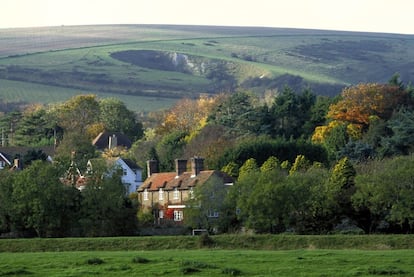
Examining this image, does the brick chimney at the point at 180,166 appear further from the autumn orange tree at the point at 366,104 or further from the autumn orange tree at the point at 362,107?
the autumn orange tree at the point at 366,104

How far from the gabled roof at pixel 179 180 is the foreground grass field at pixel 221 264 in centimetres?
3807

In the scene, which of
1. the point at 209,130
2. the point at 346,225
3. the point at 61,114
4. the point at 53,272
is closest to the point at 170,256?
the point at 53,272

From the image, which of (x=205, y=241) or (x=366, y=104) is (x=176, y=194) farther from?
(x=205, y=241)

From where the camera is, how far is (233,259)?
44.9 metres

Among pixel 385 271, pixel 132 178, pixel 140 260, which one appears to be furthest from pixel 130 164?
pixel 385 271

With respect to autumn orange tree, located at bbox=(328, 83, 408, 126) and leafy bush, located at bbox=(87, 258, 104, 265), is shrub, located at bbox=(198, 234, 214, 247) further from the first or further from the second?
autumn orange tree, located at bbox=(328, 83, 408, 126)

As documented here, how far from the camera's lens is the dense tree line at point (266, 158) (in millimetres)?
70438

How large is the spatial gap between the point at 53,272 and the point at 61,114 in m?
111

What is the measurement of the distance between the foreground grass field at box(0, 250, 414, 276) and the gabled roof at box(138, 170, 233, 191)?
38071 mm

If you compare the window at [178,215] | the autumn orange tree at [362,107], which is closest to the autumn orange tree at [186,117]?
the autumn orange tree at [362,107]

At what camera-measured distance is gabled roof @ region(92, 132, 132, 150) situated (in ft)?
453

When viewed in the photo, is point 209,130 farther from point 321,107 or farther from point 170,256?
point 170,256

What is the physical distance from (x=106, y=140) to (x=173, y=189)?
160ft

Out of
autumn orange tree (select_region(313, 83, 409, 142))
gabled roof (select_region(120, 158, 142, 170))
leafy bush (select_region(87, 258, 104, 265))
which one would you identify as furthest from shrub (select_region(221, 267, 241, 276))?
autumn orange tree (select_region(313, 83, 409, 142))
